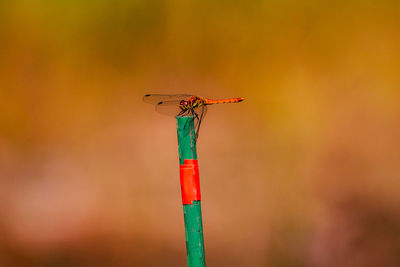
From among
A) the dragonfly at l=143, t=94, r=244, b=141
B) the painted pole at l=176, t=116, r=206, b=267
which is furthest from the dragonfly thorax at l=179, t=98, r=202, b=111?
the painted pole at l=176, t=116, r=206, b=267

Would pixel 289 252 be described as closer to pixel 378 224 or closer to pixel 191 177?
pixel 378 224

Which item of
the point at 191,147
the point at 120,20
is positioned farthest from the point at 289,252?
the point at 120,20

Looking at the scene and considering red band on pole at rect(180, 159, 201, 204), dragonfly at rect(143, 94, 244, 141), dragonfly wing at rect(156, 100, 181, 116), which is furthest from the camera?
dragonfly wing at rect(156, 100, 181, 116)

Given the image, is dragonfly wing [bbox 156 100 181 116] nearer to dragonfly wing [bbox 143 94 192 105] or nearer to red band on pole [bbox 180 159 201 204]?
dragonfly wing [bbox 143 94 192 105]

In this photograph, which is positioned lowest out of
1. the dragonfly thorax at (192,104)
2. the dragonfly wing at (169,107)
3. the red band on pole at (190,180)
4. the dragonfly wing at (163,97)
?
the red band on pole at (190,180)

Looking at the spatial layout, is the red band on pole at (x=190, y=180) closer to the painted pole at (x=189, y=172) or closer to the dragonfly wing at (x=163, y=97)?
the painted pole at (x=189, y=172)

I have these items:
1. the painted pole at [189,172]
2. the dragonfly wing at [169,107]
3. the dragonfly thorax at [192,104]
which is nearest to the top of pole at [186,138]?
the painted pole at [189,172]
